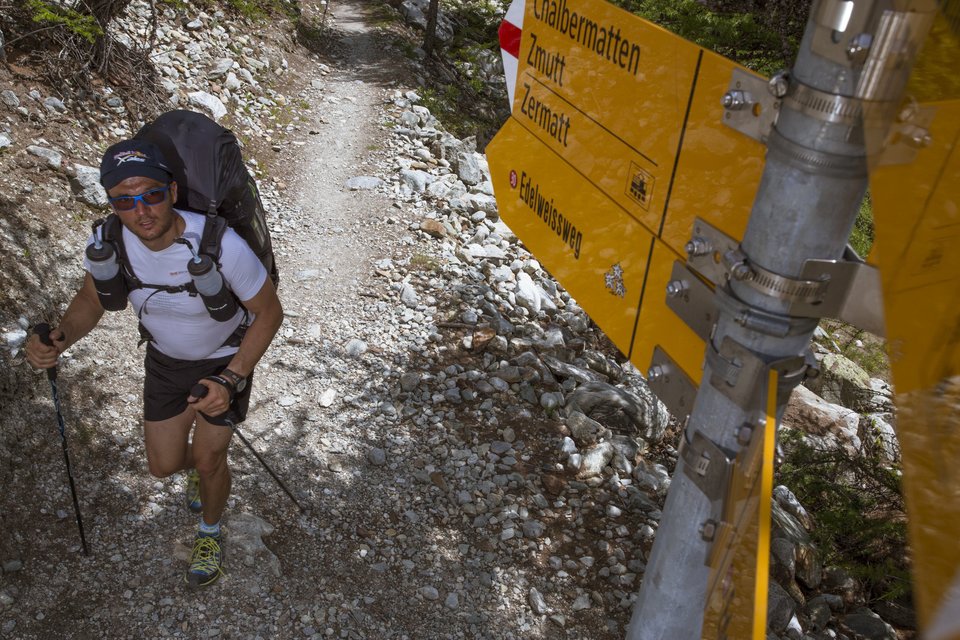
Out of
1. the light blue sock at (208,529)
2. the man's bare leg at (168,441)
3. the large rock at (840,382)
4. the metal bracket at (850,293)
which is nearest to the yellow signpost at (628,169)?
the metal bracket at (850,293)

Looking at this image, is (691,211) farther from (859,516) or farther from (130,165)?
(859,516)

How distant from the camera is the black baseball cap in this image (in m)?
3.38

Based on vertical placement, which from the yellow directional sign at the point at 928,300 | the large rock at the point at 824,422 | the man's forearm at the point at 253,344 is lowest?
the large rock at the point at 824,422

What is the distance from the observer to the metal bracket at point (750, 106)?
1536mm

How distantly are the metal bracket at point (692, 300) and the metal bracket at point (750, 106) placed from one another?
394 mm

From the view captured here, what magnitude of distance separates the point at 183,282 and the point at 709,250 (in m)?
2.76

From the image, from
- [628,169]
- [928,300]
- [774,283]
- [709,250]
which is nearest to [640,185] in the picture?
[628,169]

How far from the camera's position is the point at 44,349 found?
12.7 feet

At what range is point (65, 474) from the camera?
4934mm

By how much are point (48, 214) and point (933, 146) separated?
726cm

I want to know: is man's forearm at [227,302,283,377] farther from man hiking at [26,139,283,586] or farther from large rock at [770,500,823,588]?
large rock at [770,500,823,588]

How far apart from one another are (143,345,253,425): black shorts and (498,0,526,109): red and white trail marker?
2.14 metres

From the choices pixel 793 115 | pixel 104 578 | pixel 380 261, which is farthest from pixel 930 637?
pixel 380 261

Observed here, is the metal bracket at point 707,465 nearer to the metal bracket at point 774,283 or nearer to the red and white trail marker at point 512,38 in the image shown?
the metal bracket at point 774,283
